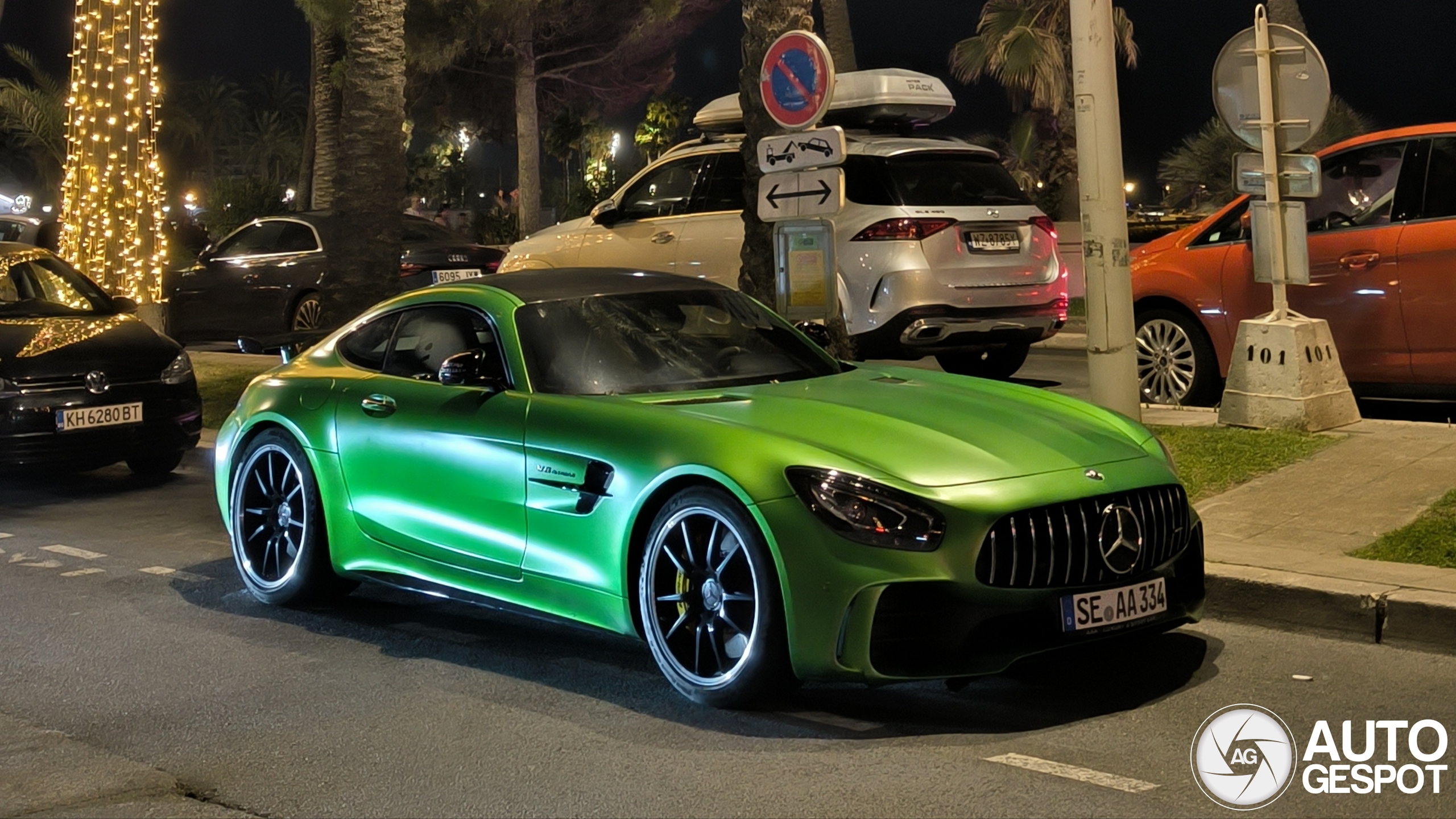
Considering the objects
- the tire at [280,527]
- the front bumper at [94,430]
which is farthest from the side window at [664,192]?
the tire at [280,527]

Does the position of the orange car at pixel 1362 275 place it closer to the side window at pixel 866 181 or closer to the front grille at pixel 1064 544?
the side window at pixel 866 181

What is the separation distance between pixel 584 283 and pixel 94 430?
17.1 feet

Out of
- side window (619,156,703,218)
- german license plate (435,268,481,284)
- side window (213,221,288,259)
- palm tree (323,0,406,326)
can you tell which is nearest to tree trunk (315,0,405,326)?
palm tree (323,0,406,326)

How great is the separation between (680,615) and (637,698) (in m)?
0.36

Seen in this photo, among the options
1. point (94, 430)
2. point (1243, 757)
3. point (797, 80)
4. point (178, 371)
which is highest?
point (797, 80)

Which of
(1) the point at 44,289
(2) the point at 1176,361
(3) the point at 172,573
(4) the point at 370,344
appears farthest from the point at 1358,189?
(1) the point at 44,289

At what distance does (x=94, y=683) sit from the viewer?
6.18m

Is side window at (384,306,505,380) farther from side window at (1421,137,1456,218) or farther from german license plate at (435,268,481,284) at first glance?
german license plate at (435,268,481,284)

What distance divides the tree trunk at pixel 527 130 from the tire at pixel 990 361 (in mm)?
28925

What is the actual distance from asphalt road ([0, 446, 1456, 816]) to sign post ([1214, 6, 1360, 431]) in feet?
12.0

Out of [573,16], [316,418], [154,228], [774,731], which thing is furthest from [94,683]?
[573,16]

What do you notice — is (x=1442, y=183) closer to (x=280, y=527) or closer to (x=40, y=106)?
(x=280, y=527)

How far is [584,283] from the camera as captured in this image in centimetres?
693

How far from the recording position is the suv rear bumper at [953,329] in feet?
40.5
